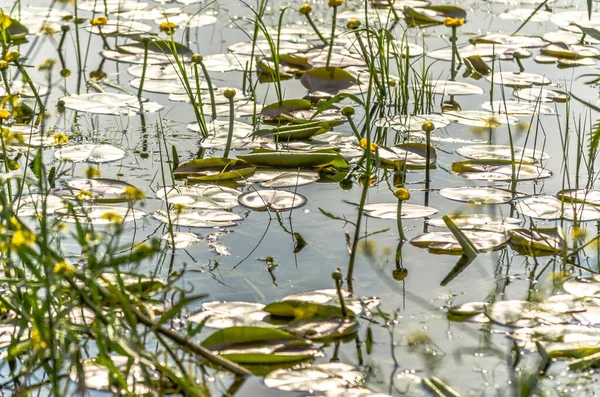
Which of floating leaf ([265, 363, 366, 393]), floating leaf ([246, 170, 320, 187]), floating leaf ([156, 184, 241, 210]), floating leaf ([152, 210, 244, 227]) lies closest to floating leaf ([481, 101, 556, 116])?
floating leaf ([246, 170, 320, 187])

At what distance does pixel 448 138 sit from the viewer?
3176 mm

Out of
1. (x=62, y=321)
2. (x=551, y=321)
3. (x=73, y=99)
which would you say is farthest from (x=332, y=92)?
(x=62, y=321)

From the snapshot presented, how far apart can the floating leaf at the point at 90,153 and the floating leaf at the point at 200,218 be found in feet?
1.51

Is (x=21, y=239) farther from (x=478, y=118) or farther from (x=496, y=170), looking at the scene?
(x=478, y=118)

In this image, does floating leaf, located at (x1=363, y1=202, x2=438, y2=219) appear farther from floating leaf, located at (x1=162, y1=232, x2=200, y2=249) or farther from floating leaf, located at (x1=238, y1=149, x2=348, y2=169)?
floating leaf, located at (x1=162, y1=232, x2=200, y2=249)

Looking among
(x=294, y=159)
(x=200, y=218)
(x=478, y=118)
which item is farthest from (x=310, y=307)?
(x=478, y=118)

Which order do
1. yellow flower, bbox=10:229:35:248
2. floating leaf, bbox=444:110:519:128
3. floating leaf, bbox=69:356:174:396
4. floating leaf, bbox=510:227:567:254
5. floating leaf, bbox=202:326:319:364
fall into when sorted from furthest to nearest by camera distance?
floating leaf, bbox=444:110:519:128
floating leaf, bbox=510:227:567:254
floating leaf, bbox=202:326:319:364
floating leaf, bbox=69:356:174:396
yellow flower, bbox=10:229:35:248

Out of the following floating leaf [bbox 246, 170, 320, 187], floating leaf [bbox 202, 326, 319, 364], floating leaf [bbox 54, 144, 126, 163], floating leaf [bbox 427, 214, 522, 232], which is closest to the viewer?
floating leaf [bbox 202, 326, 319, 364]

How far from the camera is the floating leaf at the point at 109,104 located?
330cm

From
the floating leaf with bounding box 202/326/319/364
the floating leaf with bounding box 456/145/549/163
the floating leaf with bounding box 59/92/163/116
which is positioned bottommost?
the floating leaf with bounding box 202/326/319/364

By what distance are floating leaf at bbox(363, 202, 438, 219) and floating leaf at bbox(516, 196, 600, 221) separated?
0.25 metres

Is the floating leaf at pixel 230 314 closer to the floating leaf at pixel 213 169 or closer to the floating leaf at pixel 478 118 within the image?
the floating leaf at pixel 213 169

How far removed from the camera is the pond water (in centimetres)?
189

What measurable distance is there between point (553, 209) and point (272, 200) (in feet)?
2.50
